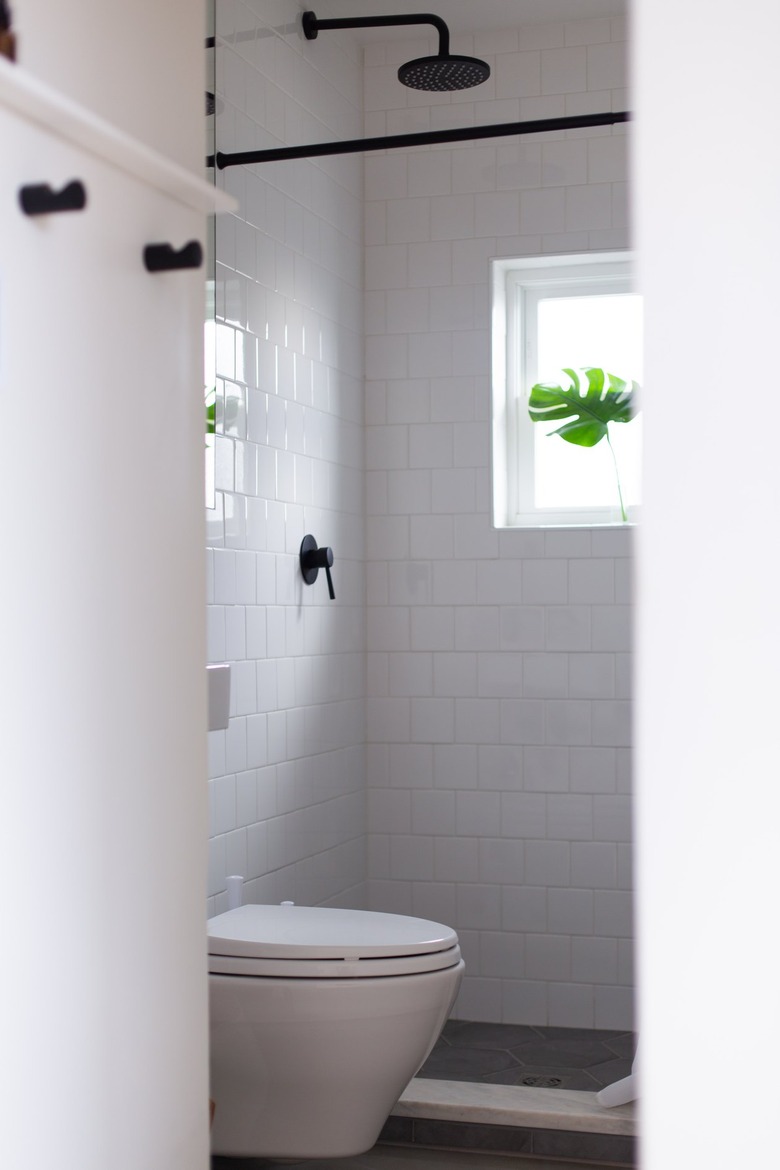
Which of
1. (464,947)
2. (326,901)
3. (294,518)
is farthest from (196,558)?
(464,947)

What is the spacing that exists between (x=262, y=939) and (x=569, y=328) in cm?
230

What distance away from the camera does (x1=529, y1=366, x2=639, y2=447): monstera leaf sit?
375cm

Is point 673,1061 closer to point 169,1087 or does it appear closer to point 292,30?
point 169,1087

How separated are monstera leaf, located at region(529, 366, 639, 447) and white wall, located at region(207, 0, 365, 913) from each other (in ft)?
1.90

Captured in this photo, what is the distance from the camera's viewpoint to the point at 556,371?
389 centimetres

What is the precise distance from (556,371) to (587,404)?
185 millimetres

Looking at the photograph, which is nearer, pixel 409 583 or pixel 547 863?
pixel 547 863

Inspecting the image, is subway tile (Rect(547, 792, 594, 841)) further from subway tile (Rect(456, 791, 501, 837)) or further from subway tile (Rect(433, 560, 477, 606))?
subway tile (Rect(433, 560, 477, 606))

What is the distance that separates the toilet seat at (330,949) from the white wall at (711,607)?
1082 mm

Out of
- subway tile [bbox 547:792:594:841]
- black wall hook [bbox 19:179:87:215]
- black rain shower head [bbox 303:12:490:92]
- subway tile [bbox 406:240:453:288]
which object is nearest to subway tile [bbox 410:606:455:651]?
subway tile [bbox 547:792:594:841]

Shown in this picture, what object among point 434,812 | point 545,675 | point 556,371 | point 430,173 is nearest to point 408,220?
point 430,173

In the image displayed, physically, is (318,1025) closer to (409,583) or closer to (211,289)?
(211,289)

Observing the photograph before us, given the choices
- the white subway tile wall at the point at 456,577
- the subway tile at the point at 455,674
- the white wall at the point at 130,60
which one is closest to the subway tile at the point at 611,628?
the white subway tile wall at the point at 456,577

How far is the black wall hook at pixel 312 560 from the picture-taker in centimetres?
330
